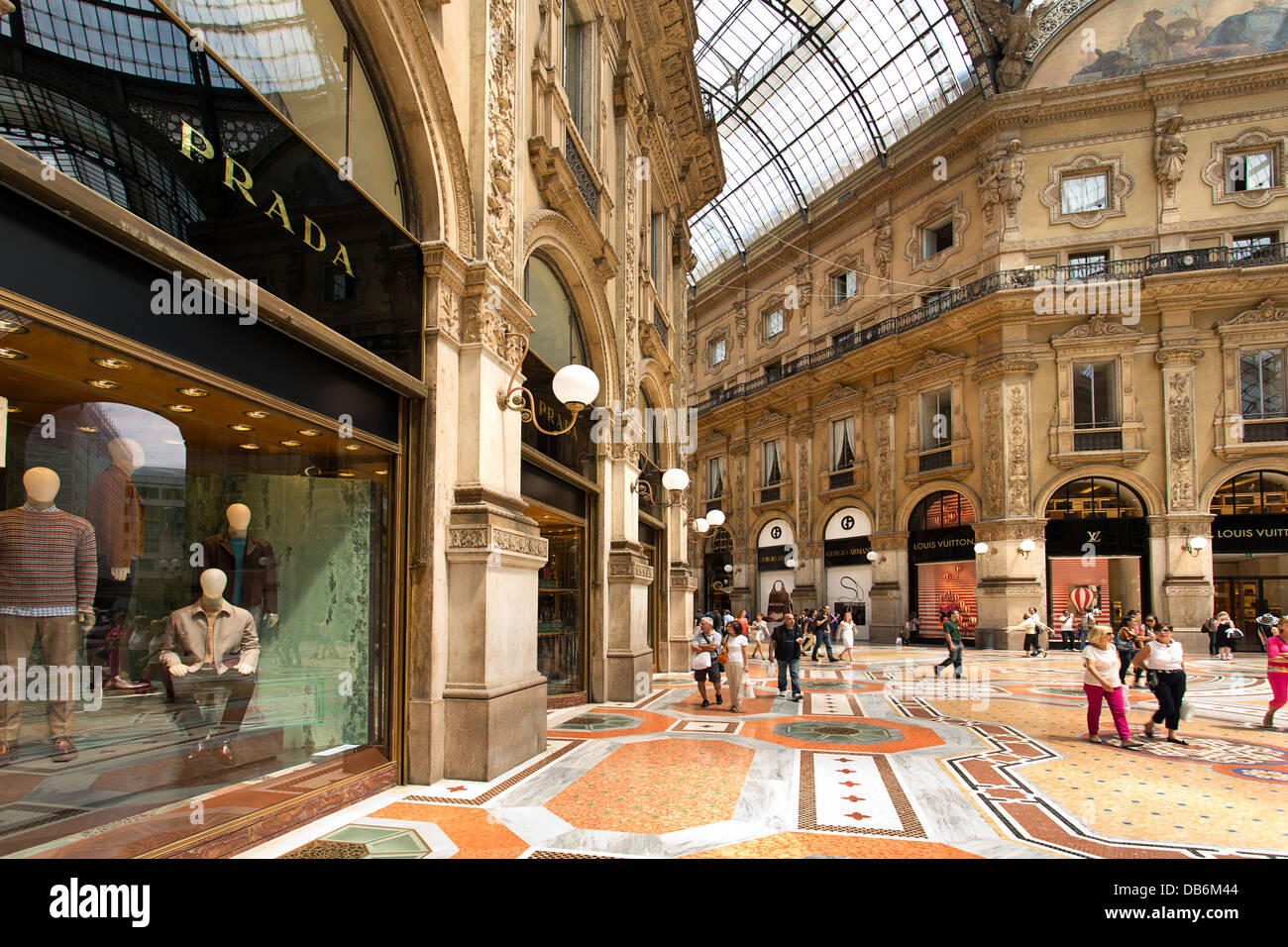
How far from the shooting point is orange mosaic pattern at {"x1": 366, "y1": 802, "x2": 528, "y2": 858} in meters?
4.27

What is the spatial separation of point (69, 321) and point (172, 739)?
238 cm

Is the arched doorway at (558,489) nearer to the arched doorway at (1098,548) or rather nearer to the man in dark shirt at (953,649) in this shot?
the man in dark shirt at (953,649)

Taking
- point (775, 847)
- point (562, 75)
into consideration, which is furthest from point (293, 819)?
point (562, 75)

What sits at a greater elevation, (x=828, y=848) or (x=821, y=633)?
(x=828, y=848)

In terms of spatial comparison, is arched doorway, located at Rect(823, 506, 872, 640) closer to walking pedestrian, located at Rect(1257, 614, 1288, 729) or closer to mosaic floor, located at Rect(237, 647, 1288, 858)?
mosaic floor, located at Rect(237, 647, 1288, 858)

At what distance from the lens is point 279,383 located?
4594 mm

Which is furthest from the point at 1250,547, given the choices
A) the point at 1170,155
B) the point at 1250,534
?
the point at 1170,155

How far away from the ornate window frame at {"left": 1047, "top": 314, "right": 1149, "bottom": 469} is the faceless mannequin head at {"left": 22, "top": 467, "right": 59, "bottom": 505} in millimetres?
25567

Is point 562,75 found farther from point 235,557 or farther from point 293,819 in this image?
point 293,819

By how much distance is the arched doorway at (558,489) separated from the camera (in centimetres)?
866

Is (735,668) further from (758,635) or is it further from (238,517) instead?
(758,635)

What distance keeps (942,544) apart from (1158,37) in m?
18.2

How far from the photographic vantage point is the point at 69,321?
10.8 feet

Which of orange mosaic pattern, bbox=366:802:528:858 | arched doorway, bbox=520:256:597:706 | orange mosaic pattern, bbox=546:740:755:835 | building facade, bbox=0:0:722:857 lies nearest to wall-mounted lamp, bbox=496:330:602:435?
building facade, bbox=0:0:722:857
